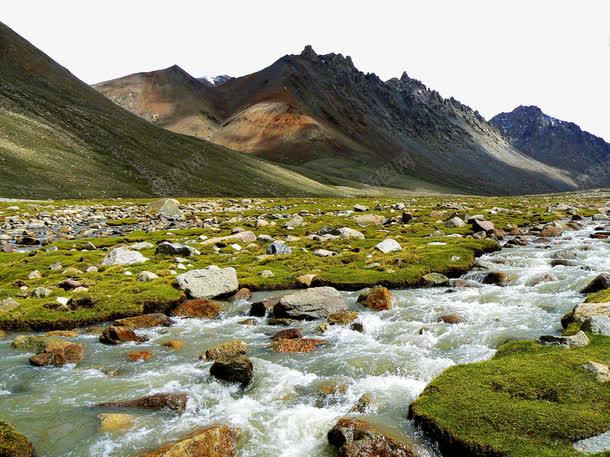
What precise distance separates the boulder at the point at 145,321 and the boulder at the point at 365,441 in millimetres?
10474

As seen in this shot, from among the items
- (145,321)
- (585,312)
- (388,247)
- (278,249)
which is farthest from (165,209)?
(585,312)

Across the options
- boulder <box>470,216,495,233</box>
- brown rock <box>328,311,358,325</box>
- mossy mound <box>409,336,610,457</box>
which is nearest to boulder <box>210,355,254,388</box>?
mossy mound <box>409,336,610,457</box>

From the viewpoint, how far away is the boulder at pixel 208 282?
69.4 ft

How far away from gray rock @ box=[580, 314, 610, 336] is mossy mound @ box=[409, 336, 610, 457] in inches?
27.7

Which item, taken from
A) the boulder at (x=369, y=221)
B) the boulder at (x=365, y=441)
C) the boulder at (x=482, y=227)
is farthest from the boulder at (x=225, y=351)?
the boulder at (x=369, y=221)

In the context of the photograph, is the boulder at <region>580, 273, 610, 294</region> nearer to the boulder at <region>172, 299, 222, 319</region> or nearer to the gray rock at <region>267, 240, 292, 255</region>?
the boulder at <region>172, 299, 222, 319</region>

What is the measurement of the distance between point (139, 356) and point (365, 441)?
334 inches

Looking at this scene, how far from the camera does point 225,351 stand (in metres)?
14.6

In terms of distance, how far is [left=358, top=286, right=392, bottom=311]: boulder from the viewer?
19.3 m

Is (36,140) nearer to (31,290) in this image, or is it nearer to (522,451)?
(31,290)

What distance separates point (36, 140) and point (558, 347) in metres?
136

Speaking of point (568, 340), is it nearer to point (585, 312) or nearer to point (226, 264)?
point (585, 312)

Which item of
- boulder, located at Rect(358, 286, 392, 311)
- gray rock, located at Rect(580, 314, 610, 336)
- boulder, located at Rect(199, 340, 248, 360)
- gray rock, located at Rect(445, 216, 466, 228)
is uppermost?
gray rock, located at Rect(580, 314, 610, 336)

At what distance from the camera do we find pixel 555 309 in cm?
1786
